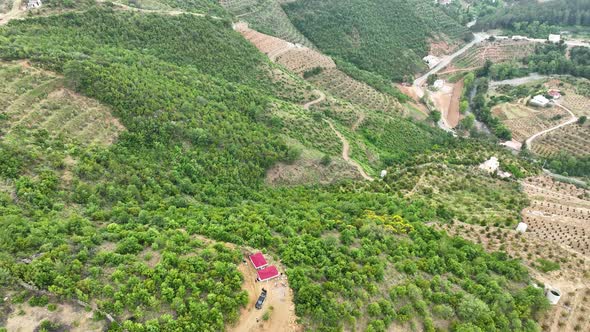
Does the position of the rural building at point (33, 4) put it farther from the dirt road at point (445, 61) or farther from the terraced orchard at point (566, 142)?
the terraced orchard at point (566, 142)

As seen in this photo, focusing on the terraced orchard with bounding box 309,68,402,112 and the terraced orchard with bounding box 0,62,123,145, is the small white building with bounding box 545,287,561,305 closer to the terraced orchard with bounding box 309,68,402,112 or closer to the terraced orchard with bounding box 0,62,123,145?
the terraced orchard with bounding box 0,62,123,145

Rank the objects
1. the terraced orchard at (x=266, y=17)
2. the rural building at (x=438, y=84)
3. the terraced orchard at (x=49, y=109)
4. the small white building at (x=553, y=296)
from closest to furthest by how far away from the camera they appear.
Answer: the small white building at (x=553, y=296), the terraced orchard at (x=49, y=109), the terraced orchard at (x=266, y=17), the rural building at (x=438, y=84)

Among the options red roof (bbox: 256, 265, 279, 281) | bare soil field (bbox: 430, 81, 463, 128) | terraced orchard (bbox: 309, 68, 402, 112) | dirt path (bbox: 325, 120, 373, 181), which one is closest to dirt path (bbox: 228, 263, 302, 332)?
red roof (bbox: 256, 265, 279, 281)

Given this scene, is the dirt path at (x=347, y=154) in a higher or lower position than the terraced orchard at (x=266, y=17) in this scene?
lower

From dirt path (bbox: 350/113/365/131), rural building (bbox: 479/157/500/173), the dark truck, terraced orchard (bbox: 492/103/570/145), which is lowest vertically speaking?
terraced orchard (bbox: 492/103/570/145)

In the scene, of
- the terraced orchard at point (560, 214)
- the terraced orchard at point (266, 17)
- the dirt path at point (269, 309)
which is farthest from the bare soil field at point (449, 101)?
the dirt path at point (269, 309)

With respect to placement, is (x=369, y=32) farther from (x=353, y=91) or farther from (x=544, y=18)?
(x=544, y=18)

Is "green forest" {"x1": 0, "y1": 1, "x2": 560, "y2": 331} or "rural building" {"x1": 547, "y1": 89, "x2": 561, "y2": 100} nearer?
"green forest" {"x1": 0, "y1": 1, "x2": 560, "y2": 331}

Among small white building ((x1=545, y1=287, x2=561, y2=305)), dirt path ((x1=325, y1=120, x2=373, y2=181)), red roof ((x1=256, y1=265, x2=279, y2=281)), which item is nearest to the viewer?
red roof ((x1=256, y1=265, x2=279, y2=281))
